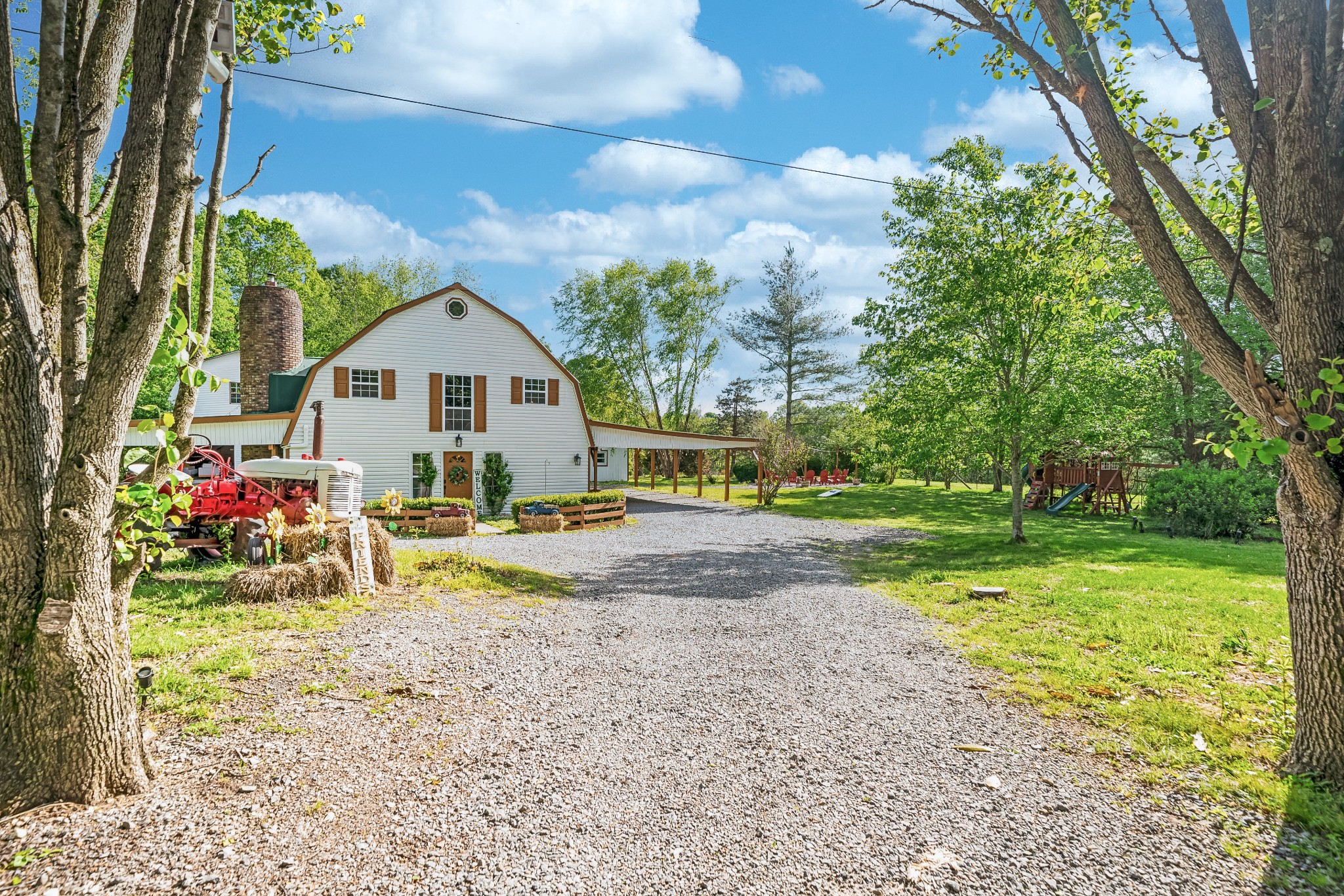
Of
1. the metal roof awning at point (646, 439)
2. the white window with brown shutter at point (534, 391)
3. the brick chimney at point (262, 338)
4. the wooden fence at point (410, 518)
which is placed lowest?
the wooden fence at point (410, 518)

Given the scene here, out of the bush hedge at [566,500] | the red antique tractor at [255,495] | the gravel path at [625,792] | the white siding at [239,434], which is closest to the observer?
the gravel path at [625,792]

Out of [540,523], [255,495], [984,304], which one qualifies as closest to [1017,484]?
[984,304]

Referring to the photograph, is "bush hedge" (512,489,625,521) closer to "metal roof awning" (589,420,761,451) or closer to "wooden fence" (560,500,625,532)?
"wooden fence" (560,500,625,532)

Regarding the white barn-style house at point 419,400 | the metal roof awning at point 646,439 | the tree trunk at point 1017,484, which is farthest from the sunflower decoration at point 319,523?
the metal roof awning at point 646,439

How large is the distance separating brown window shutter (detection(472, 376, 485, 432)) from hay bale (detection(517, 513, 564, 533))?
4.85m

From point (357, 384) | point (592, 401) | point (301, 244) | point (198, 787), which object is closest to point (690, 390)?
point (592, 401)

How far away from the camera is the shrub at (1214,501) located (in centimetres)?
1611

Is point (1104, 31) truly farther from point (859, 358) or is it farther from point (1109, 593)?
point (859, 358)

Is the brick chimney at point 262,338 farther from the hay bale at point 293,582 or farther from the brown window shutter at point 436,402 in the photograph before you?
the hay bale at point 293,582

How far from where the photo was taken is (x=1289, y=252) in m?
3.73

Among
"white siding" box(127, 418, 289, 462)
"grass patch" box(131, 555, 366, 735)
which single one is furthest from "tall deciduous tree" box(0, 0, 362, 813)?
"white siding" box(127, 418, 289, 462)

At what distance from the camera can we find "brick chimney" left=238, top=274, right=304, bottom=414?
67.9 ft

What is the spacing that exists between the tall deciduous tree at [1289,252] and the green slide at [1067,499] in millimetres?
20053

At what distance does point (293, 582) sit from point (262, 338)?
1635 cm
